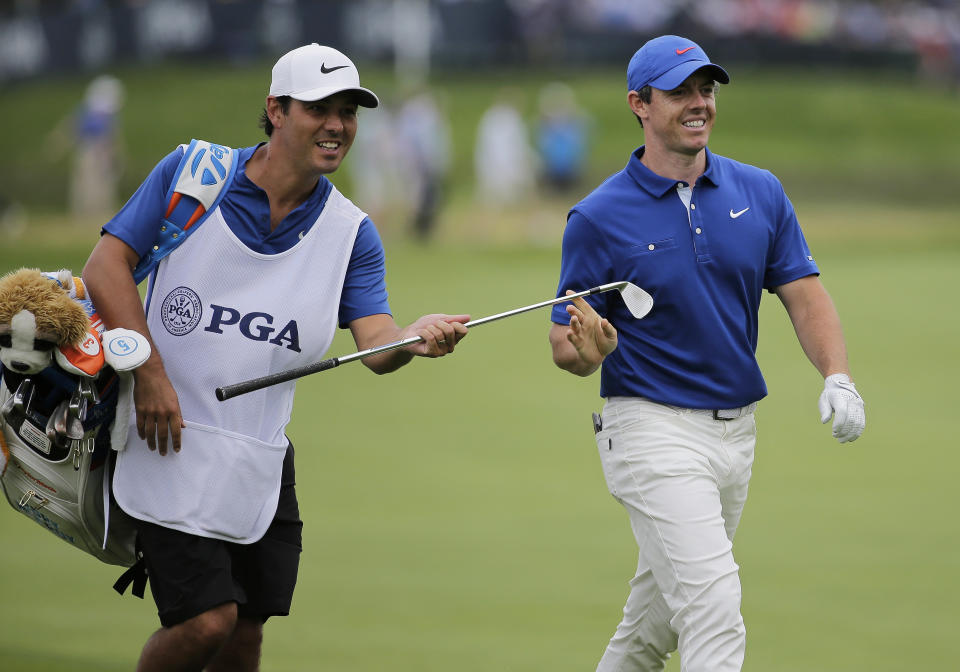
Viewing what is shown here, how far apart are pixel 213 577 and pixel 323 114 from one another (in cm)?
158

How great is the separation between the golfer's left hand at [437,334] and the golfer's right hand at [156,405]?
0.81 meters

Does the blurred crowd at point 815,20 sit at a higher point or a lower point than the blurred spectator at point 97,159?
higher

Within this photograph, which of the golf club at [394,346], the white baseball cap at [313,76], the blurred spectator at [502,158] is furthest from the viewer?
the blurred spectator at [502,158]

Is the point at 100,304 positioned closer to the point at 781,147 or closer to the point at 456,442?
the point at 456,442

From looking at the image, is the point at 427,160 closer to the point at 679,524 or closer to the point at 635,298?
the point at 635,298

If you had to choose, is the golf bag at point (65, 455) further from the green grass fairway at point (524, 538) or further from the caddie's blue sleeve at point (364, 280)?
the green grass fairway at point (524, 538)

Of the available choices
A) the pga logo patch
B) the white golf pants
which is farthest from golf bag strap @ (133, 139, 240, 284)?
the white golf pants

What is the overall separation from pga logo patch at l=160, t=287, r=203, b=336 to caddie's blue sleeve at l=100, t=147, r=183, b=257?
179mm

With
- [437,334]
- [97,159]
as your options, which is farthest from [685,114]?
[97,159]

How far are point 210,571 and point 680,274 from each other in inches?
74.4

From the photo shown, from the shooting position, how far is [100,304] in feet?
15.1

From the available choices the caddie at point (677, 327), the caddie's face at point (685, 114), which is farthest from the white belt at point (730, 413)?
the caddie's face at point (685, 114)

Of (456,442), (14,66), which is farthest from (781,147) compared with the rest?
(456,442)

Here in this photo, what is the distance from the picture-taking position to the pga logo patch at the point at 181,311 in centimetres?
467
